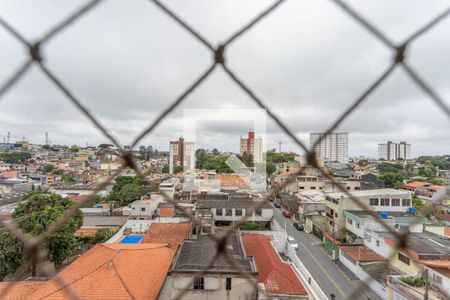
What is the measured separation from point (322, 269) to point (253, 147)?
13.8 m

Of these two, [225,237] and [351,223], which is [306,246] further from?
[225,237]

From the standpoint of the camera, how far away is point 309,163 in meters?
0.49

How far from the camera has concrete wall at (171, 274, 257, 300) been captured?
3.50m

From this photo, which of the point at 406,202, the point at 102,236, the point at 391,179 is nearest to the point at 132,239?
the point at 102,236

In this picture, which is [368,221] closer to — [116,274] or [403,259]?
[403,259]

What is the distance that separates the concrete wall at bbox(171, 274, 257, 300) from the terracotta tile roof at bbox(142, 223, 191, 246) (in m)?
2.85

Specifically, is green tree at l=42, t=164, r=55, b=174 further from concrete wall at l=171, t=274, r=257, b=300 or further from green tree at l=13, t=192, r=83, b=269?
concrete wall at l=171, t=274, r=257, b=300

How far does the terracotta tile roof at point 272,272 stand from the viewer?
13.4 ft

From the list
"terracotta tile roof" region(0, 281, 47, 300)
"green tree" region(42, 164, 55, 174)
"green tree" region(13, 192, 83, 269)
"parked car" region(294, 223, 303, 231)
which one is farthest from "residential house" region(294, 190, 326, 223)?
"green tree" region(42, 164, 55, 174)

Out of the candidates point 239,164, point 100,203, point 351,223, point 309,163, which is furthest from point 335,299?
point 239,164

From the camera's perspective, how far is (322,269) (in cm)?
669

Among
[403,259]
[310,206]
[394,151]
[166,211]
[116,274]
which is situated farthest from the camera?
[394,151]

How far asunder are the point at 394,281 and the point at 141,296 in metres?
3.78

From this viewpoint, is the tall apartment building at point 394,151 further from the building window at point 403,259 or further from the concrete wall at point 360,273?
the building window at point 403,259
